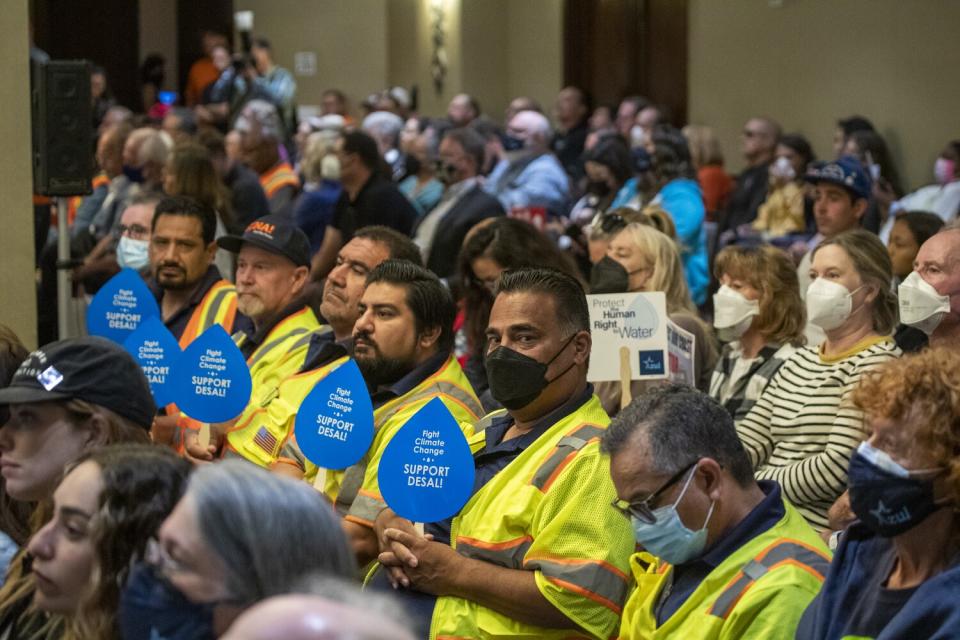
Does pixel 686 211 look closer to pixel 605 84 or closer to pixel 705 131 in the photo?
pixel 705 131

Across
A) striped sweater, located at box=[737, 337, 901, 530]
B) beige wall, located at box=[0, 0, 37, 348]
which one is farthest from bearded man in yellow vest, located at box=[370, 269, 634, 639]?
beige wall, located at box=[0, 0, 37, 348]

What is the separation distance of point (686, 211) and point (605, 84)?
8277 millimetres

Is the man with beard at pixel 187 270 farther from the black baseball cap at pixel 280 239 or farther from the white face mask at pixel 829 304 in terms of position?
the white face mask at pixel 829 304

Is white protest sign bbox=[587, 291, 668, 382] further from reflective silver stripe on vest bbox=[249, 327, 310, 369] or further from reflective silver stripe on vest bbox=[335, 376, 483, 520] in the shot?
reflective silver stripe on vest bbox=[249, 327, 310, 369]

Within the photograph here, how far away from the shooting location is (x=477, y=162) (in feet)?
29.2

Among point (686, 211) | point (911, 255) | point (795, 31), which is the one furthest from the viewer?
point (795, 31)

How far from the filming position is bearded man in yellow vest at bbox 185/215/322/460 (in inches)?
210

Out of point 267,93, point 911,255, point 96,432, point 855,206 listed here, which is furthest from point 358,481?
point 267,93

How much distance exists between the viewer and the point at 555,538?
3574 mm

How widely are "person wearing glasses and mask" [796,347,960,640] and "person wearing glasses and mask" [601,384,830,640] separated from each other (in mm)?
150

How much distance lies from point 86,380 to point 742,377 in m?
2.42

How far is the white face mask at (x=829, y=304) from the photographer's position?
15.0ft

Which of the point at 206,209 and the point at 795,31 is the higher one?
the point at 795,31

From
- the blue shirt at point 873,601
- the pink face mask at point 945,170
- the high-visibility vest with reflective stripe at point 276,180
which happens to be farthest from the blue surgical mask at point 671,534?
the pink face mask at point 945,170
